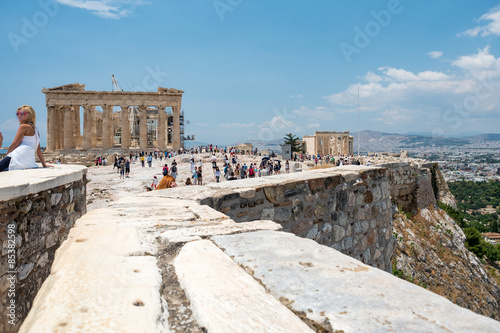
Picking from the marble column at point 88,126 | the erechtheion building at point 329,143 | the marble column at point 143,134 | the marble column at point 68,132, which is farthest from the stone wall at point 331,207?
the erechtheion building at point 329,143

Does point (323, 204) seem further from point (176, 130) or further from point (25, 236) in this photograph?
point (176, 130)

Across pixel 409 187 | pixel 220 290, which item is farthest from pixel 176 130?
pixel 220 290

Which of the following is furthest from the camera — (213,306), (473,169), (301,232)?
(473,169)

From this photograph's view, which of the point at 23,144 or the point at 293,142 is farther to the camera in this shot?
the point at 293,142

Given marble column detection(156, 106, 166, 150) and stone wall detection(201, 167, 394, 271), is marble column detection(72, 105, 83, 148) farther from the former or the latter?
stone wall detection(201, 167, 394, 271)

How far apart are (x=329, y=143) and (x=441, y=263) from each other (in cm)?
5015

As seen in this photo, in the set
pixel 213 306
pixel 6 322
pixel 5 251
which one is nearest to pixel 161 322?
pixel 213 306

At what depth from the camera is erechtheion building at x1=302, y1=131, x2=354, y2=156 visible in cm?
5706

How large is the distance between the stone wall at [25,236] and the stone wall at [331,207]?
178 cm

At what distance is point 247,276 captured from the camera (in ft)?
5.80

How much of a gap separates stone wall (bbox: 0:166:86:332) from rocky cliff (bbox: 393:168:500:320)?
625 centimetres

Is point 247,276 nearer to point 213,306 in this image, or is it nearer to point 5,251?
point 213,306

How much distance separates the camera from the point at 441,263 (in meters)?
9.65

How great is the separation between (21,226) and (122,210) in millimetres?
1019
